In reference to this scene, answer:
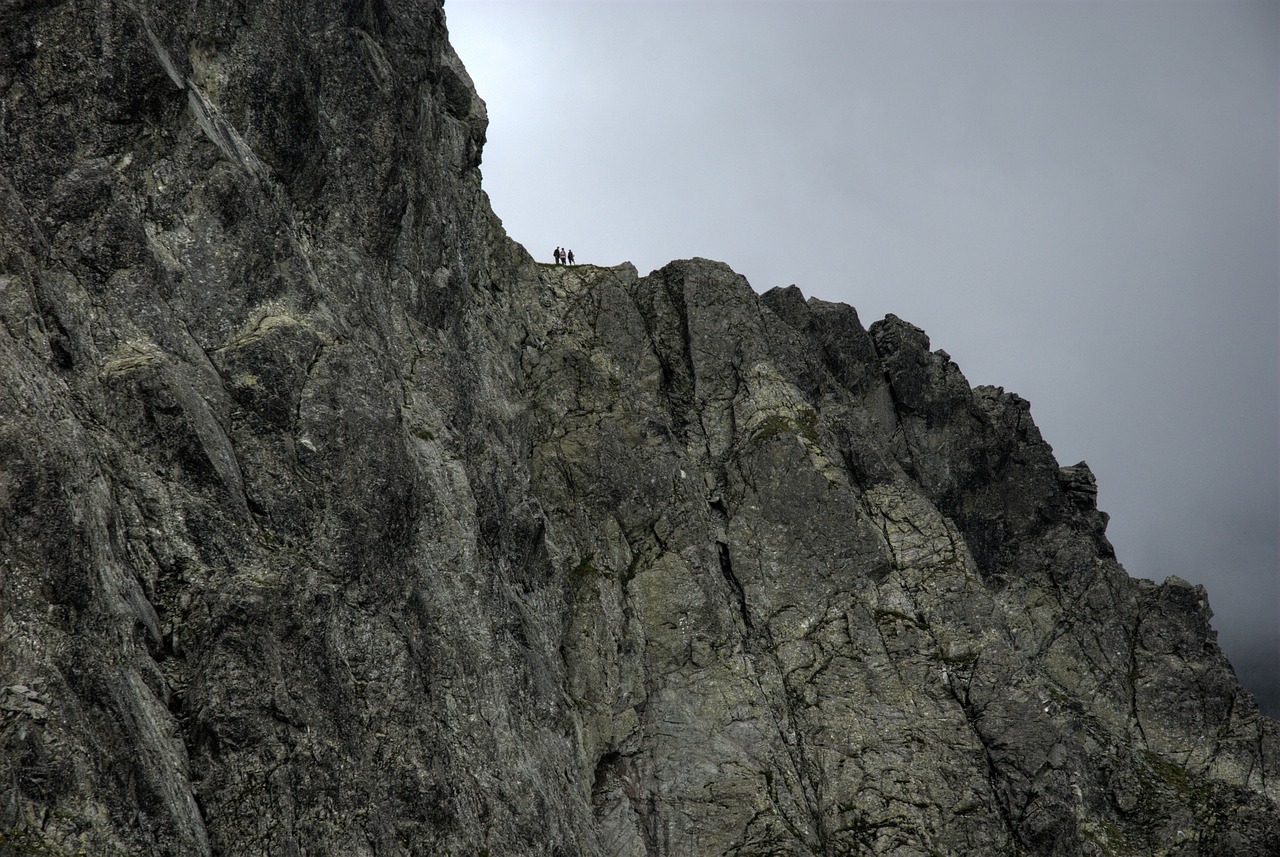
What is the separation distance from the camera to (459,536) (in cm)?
4281

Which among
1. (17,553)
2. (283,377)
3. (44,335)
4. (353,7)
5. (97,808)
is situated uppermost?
(353,7)

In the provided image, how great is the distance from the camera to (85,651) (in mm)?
25875

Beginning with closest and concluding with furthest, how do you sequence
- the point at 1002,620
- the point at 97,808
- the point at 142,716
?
the point at 97,808 → the point at 142,716 → the point at 1002,620

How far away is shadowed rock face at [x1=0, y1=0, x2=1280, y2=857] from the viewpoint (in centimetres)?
2988

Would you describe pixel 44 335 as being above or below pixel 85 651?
above

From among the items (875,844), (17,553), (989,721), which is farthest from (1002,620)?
(17,553)

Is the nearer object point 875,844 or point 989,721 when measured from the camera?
point 875,844

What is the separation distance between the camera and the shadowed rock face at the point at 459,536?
98.0 ft

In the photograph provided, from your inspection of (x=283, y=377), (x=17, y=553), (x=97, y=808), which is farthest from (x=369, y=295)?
(x=97, y=808)

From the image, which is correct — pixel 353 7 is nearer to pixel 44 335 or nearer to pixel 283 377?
pixel 283 377

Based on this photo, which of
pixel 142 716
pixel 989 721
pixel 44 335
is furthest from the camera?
pixel 989 721

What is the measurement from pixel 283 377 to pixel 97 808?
17.6 meters

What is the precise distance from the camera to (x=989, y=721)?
53406 mm

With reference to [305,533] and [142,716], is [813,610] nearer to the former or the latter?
[305,533]
